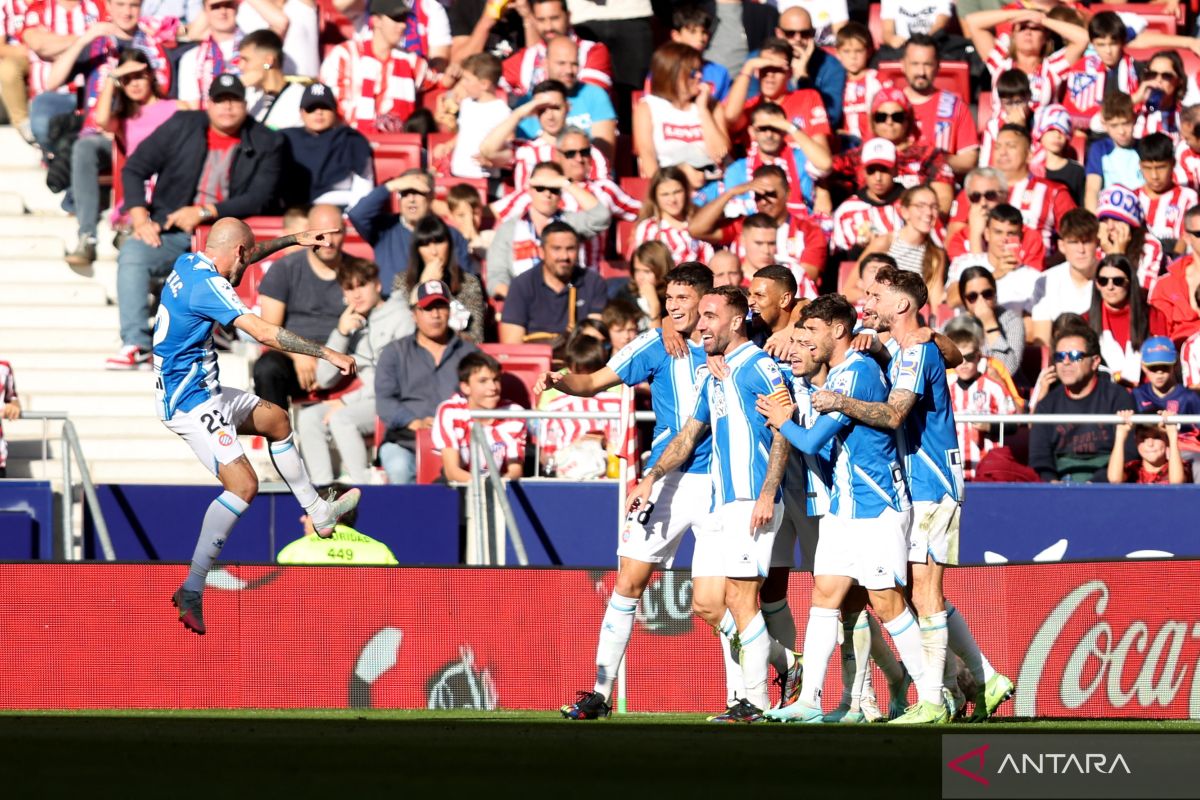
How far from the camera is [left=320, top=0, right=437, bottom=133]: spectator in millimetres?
17875

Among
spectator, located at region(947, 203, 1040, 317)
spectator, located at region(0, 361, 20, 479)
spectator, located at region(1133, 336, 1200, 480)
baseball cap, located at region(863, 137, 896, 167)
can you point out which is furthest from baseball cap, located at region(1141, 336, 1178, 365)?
spectator, located at region(0, 361, 20, 479)

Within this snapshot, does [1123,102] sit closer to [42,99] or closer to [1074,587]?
[1074,587]

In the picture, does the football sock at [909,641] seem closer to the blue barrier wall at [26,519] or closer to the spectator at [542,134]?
the blue barrier wall at [26,519]

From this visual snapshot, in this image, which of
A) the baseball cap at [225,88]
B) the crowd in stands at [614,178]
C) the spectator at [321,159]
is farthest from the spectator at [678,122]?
the baseball cap at [225,88]

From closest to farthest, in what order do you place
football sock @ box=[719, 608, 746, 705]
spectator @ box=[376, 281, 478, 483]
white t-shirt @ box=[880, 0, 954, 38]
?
football sock @ box=[719, 608, 746, 705], spectator @ box=[376, 281, 478, 483], white t-shirt @ box=[880, 0, 954, 38]

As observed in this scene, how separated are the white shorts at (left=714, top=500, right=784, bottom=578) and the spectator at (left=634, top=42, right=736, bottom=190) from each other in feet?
24.6

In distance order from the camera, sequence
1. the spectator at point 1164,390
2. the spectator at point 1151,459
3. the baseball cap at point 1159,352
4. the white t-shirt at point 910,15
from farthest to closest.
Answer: the white t-shirt at point 910,15
the baseball cap at point 1159,352
the spectator at point 1164,390
the spectator at point 1151,459

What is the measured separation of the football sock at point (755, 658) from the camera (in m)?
9.98

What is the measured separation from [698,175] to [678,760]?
31.8 ft

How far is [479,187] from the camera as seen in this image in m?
17.2

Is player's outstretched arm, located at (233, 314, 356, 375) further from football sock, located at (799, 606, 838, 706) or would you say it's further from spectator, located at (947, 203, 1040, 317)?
spectator, located at (947, 203, 1040, 317)

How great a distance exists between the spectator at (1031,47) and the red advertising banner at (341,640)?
7702mm

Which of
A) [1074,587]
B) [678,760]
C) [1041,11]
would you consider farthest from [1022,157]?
[678,760]

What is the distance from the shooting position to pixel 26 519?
13.6 m
